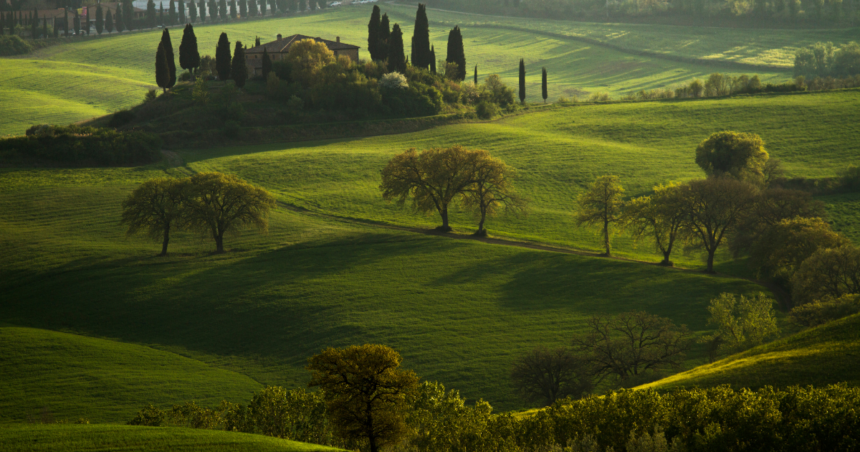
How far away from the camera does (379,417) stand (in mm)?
26094

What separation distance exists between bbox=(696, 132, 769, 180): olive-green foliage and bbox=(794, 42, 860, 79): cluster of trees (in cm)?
9957

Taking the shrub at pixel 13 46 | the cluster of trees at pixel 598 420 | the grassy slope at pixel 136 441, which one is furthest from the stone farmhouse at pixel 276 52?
the grassy slope at pixel 136 441

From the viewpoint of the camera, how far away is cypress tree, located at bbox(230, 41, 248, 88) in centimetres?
11797

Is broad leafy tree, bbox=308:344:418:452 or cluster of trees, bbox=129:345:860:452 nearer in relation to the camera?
cluster of trees, bbox=129:345:860:452

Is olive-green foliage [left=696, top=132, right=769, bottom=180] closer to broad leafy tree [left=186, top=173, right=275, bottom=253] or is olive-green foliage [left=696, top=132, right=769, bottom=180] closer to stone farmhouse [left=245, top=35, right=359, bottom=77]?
broad leafy tree [left=186, top=173, right=275, bottom=253]

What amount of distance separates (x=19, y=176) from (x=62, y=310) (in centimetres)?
4172

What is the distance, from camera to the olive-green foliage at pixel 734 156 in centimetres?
8119

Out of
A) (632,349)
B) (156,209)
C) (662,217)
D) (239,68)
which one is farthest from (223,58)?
(632,349)

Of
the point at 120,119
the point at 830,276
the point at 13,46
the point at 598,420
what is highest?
the point at 13,46

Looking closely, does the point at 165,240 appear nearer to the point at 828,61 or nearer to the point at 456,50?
the point at 456,50

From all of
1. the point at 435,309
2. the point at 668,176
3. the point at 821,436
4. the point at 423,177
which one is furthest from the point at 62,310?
the point at 668,176

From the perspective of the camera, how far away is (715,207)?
6550 centimetres

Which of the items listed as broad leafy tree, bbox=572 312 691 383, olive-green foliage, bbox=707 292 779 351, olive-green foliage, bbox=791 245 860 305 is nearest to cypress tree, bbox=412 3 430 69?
olive-green foliage, bbox=791 245 860 305

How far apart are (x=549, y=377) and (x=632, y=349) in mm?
6522
